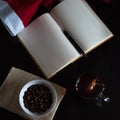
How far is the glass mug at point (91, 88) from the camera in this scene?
95 cm

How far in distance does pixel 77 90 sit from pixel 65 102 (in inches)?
1.9

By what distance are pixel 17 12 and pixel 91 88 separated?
335mm

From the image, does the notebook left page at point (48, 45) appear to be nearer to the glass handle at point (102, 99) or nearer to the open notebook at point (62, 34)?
the open notebook at point (62, 34)

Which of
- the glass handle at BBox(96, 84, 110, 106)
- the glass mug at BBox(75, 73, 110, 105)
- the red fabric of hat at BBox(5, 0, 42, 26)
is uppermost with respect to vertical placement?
the red fabric of hat at BBox(5, 0, 42, 26)

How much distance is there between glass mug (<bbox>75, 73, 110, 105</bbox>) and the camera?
37.4 inches

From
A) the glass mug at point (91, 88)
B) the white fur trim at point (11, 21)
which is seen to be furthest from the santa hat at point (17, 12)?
the glass mug at point (91, 88)

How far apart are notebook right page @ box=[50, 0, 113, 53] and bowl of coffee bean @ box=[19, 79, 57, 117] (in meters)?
0.17

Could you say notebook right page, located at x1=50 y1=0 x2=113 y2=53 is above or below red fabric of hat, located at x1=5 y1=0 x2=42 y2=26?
below

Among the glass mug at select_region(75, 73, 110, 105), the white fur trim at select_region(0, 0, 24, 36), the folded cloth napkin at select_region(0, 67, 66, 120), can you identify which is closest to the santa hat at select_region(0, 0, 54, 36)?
the white fur trim at select_region(0, 0, 24, 36)

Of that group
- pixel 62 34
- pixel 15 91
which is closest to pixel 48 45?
pixel 62 34

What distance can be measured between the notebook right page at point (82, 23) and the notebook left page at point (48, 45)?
1.0 inches

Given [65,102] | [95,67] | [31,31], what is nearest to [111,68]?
[95,67]

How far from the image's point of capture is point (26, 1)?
3.55 ft

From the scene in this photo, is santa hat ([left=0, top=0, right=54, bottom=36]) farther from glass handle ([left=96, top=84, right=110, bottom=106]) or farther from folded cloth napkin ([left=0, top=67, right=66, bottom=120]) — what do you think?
glass handle ([left=96, top=84, right=110, bottom=106])
